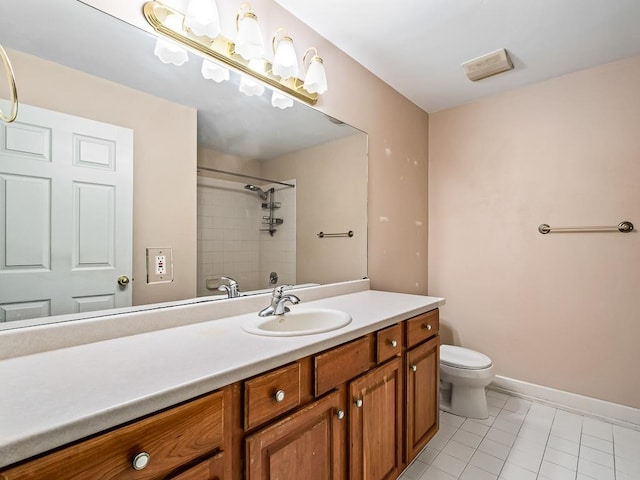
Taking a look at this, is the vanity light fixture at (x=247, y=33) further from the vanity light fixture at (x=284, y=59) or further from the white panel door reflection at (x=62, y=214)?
the white panel door reflection at (x=62, y=214)

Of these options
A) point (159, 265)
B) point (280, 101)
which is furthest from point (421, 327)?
point (280, 101)

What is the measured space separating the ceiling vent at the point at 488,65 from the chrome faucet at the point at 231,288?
1.97 m

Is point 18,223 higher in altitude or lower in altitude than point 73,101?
lower

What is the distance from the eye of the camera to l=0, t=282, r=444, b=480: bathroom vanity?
22.6 inches

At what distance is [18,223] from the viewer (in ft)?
2.96

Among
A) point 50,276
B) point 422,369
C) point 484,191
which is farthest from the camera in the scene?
point 484,191

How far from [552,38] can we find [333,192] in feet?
4.92

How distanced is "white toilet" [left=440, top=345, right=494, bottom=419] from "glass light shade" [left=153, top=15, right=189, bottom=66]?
7.27 ft

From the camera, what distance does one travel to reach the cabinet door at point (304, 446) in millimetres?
847

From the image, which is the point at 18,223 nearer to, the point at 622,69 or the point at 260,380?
the point at 260,380

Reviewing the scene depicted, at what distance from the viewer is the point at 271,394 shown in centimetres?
88

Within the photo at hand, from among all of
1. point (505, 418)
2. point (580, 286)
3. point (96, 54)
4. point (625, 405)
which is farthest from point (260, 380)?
point (625, 405)

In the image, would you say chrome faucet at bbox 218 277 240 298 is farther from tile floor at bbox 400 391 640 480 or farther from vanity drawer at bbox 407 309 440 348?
tile floor at bbox 400 391 640 480

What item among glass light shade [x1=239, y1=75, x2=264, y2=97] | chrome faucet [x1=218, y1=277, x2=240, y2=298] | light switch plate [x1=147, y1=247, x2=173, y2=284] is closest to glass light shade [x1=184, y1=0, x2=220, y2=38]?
glass light shade [x1=239, y1=75, x2=264, y2=97]
